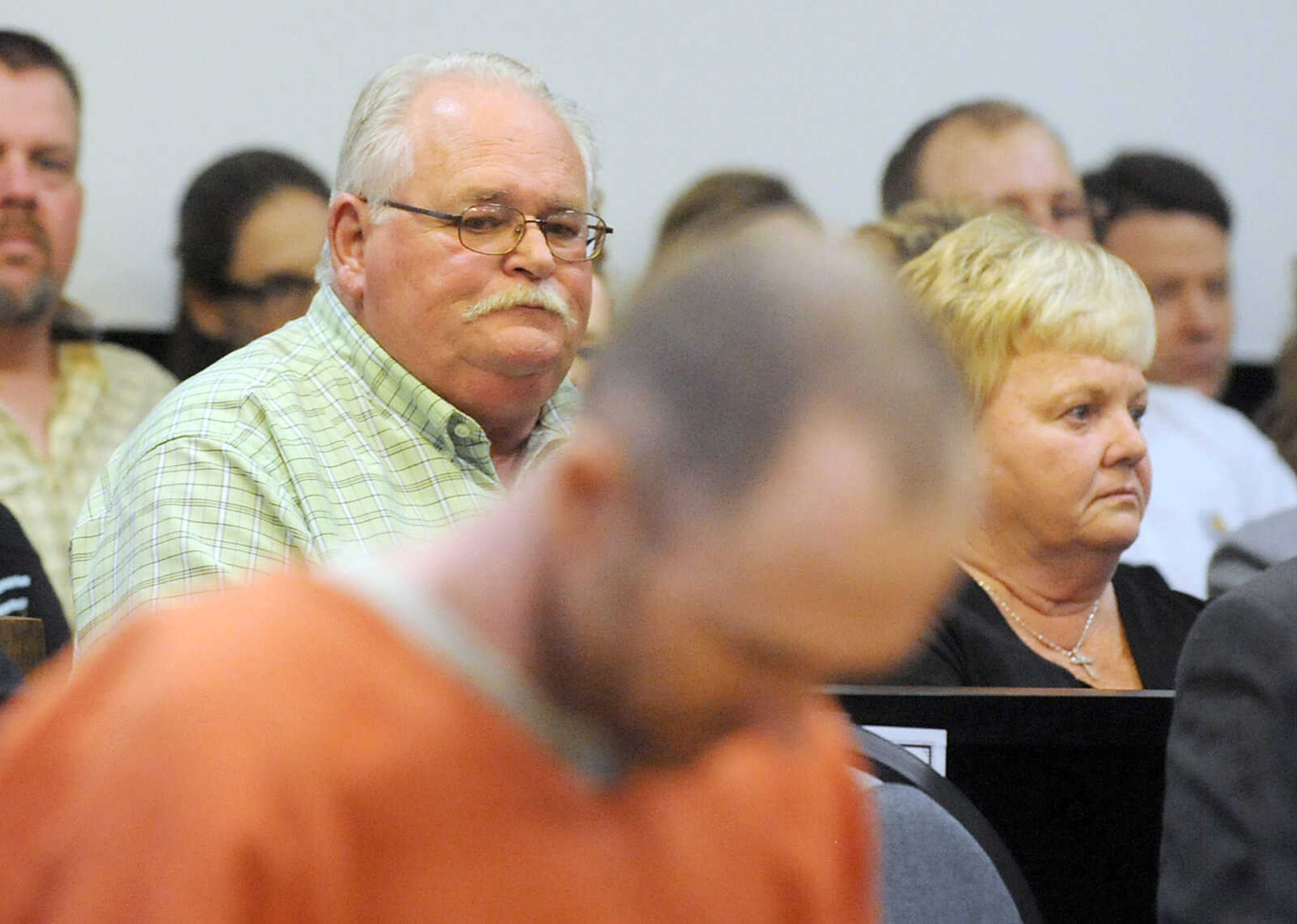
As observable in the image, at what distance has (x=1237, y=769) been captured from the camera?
5.26 feet

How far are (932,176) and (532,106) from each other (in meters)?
1.46

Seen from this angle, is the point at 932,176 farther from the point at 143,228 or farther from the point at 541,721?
the point at 541,721

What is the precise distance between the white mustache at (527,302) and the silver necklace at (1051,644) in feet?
2.19

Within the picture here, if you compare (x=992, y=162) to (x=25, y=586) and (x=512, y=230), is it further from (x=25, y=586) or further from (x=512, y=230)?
(x=25, y=586)

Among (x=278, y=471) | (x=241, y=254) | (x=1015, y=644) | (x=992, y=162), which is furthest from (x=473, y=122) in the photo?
(x=992, y=162)

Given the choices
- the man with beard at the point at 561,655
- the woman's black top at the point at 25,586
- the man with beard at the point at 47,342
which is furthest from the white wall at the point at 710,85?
the man with beard at the point at 561,655

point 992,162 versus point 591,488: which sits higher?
point 591,488

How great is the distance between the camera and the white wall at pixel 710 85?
3.71m

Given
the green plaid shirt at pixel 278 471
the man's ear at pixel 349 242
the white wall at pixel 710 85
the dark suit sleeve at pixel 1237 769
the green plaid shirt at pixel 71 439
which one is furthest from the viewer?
the white wall at pixel 710 85

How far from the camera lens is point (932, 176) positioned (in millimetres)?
3637

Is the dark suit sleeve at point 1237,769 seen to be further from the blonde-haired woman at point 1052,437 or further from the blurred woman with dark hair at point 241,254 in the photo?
the blurred woman with dark hair at point 241,254

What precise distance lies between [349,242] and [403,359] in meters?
0.20

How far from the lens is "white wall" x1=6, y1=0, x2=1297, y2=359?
3707mm

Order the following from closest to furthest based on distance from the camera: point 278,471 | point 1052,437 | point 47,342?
point 278,471 → point 1052,437 → point 47,342
